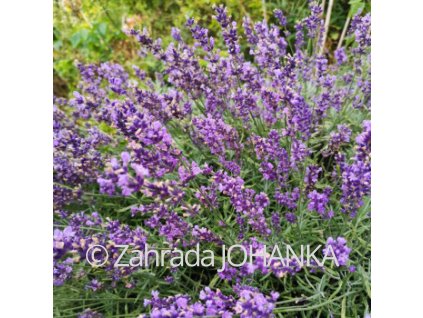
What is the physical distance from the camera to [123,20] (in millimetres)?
2139

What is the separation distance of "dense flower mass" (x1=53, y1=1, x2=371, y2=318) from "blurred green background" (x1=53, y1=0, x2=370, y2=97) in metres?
0.17

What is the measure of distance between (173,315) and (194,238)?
338mm

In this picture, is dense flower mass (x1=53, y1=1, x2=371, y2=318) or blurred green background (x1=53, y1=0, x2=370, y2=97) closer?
dense flower mass (x1=53, y1=1, x2=371, y2=318)

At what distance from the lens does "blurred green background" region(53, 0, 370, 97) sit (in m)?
2.00

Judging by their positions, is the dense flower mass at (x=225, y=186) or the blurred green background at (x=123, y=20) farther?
the blurred green background at (x=123, y=20)

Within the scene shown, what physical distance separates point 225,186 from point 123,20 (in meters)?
1.10

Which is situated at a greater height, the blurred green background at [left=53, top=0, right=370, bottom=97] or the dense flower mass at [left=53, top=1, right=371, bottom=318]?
the blurred green background at [left=53, top=0, right=370, bottom=97]

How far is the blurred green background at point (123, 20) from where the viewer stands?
200 cm

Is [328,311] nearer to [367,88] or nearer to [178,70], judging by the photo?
[367,88]

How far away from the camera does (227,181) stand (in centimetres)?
137

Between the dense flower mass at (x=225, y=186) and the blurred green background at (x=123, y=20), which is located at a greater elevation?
the blurred green background at (x=123, y=20)

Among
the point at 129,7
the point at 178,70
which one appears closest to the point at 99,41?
the point at 129,7

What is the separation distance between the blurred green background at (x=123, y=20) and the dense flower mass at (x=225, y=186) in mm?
168

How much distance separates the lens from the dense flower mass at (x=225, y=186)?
1.31m
